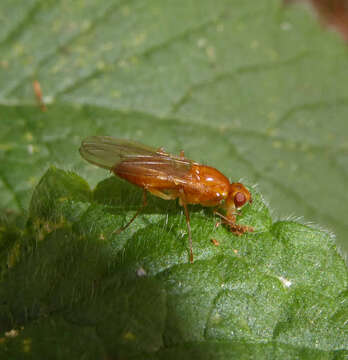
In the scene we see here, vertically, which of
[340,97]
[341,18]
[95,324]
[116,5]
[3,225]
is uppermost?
[341,18]

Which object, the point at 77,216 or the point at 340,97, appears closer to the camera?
the point at 77,216

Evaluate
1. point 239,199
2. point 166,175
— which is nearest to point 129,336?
point 239,199

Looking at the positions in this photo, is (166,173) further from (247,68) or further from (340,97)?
(340,97)

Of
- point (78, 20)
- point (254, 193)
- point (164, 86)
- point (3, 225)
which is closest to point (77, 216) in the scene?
point (3, 225)

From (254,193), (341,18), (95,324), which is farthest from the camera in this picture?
(341,18)

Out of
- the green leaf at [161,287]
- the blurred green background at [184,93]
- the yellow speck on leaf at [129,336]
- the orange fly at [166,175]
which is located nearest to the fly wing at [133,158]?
the orange fly at [166,175]

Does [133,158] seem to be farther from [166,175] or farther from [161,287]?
[161,287]

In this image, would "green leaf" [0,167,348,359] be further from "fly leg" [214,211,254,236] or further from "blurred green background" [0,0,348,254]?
"blurred green background" [0,0,348,254]

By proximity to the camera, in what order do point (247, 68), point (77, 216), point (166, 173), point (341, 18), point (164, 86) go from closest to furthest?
point (77, 216) → point (166, 173) → point (164, 86) → point (247, 68) → point (341, 18)

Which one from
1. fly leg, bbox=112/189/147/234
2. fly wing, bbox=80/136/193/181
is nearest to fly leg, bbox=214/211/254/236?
fly leg, bbox=112/189/147/234
